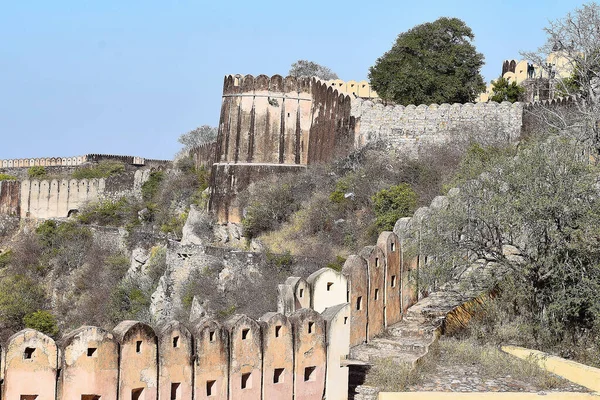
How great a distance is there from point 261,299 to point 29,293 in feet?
44.9

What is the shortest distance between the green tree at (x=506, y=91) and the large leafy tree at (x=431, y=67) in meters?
0.54

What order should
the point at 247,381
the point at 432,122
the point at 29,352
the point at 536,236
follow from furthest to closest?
1. the point at 432,122
2. the point at 536,236
3. the point at 247,381
4. the point at 29,352

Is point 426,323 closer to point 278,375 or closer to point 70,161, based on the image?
point 278,375

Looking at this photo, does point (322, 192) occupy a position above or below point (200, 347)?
above

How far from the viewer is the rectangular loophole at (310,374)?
38.9ft

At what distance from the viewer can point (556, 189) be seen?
47.1 feet

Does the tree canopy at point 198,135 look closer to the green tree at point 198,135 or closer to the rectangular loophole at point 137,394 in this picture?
the green tree at point 198,135

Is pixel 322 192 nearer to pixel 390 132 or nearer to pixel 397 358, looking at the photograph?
pixel 390 132

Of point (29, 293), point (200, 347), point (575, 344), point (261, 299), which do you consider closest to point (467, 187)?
point (575, 344)

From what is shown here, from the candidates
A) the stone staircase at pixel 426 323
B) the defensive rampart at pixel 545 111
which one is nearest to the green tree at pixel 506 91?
the defensive rampart at pixel 545 111

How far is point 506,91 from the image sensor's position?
3447 centimetres

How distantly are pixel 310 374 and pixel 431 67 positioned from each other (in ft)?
74.0

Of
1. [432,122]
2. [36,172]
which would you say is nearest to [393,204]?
[432,122]

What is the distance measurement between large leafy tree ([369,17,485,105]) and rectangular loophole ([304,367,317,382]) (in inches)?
838
